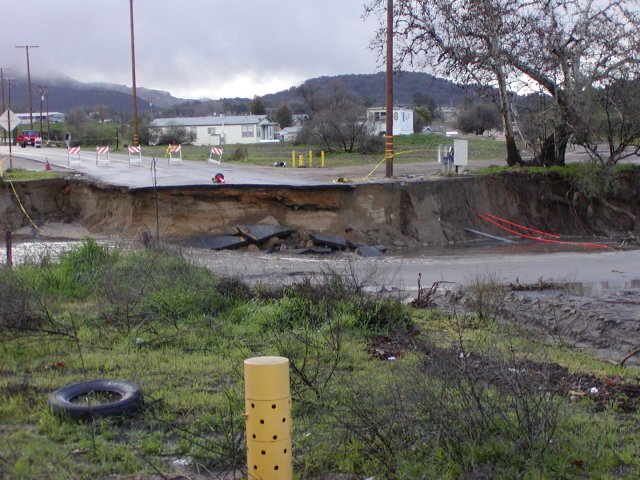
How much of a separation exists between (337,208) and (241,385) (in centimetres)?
1927

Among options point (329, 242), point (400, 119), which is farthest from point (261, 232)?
point (400, 119)

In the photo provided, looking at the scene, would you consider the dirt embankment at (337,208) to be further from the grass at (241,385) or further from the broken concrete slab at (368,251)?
the grass at (241,385)

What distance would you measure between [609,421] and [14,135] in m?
77.2

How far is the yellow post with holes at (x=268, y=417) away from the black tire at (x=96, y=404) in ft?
7.04

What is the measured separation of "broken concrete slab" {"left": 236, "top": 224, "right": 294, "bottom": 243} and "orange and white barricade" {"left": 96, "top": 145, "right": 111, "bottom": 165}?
13.9 meters

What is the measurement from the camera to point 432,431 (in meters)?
5.69

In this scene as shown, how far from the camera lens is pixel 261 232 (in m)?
23.9

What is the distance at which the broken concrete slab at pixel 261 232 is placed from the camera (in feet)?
77.7

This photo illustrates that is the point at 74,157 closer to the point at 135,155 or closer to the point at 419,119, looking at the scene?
the point at 135,155

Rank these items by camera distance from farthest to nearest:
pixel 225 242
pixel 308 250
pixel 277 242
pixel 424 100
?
pixel 424 100
pixel 277 242
pixel 308 250
pixel 225 242

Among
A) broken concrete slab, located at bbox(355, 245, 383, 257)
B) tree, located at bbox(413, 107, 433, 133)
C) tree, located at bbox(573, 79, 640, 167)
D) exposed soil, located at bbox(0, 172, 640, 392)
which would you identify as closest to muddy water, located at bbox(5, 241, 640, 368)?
broken concrete slab, located at bbox(355, 245, 383, 257)

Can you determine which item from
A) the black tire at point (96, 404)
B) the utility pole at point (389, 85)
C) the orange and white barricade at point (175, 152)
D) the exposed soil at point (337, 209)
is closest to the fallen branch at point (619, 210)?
the exposed soil at point (337, 209)

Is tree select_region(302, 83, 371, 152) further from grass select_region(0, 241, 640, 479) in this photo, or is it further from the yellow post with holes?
the yellow post with holes

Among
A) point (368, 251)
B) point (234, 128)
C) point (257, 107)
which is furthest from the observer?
point (257, 107)
